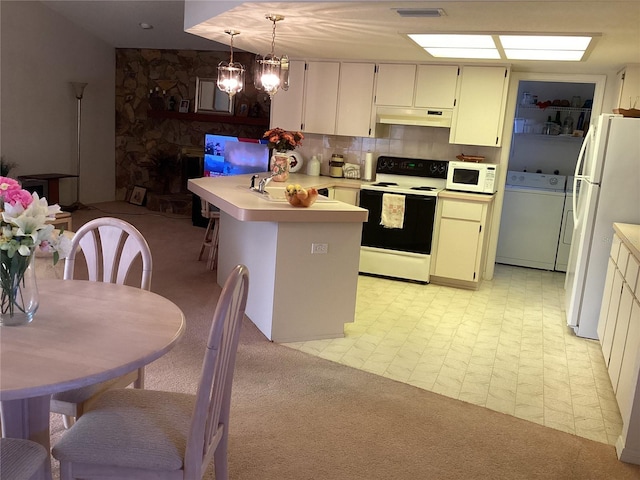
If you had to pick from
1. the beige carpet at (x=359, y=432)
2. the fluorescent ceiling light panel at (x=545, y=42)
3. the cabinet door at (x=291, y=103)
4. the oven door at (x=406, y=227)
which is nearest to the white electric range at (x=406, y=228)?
the oven door at (x=406, y=227)

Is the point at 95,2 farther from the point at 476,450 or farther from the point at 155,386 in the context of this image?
the point at 476,450

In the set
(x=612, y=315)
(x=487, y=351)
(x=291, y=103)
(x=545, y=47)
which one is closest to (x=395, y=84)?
(x=291, y=103)

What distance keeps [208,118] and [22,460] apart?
6.64 metres

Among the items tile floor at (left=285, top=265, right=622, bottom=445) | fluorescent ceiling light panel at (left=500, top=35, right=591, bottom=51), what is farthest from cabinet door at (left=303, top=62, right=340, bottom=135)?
fluorescent ceiling light panel at (left=500, top=35, right=591, bottom=51)

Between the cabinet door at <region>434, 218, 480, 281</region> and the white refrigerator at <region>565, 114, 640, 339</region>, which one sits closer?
the white refrigerator at <region>565, 114, 640, 339</region>

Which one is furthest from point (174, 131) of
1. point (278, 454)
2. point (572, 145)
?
point (278, 454)

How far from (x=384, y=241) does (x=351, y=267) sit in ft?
5.49

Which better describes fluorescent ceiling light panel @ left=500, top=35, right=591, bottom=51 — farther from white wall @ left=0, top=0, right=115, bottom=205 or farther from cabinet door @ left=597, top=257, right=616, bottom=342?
white wall @ left=0, top=0, right=115, bottom=205

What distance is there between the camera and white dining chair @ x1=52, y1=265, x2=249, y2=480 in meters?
1.61

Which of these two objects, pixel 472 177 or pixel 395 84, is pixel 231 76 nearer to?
pixel 395 84

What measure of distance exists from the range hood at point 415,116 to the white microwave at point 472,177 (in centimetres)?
43

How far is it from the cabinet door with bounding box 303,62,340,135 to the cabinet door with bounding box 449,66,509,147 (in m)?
1.23

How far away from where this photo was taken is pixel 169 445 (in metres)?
1.67

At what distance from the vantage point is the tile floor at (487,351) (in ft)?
10.4
